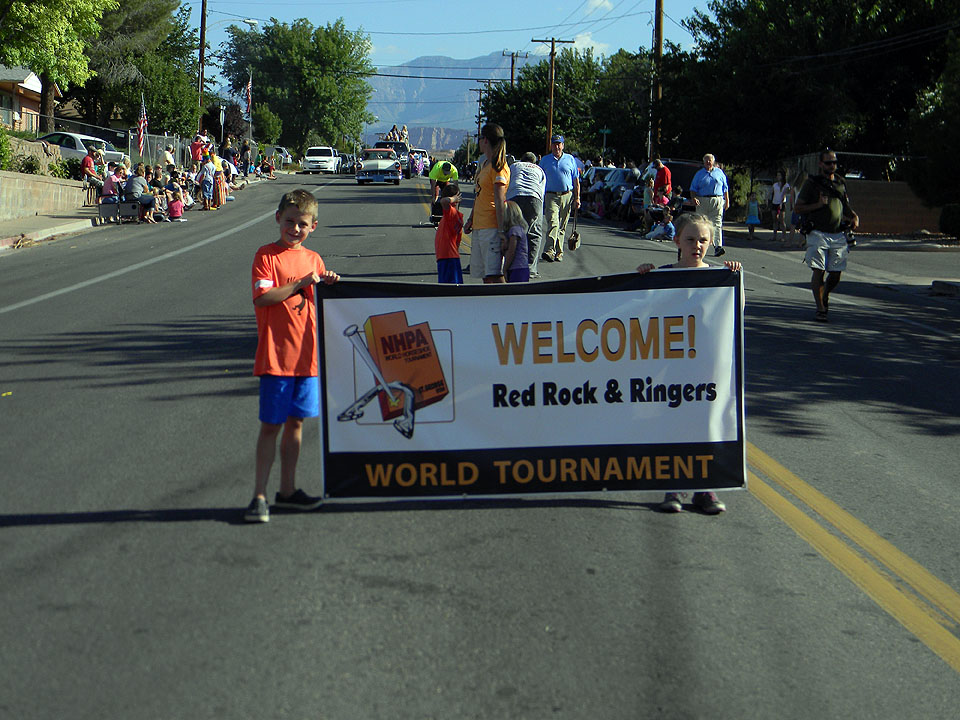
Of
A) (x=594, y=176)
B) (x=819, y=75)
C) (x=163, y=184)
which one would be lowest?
(x=163, y=184)

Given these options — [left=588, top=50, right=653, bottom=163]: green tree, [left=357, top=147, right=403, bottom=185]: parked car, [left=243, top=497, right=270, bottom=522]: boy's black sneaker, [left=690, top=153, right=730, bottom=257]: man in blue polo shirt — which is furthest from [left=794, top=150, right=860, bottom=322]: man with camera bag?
[left=357, top=147, right=403, bottom=185]: parked car

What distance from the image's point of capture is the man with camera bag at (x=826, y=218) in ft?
41.5

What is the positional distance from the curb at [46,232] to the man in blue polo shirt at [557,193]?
10.5 m

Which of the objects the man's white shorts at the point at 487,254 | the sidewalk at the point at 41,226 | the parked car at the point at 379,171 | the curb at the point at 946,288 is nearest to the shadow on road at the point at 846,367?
the man's white shorts at the point at 487,254

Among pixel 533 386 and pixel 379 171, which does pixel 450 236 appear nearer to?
pixel 533 386

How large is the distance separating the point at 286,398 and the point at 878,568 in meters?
2.82

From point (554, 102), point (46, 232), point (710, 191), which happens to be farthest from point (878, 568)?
point (554, 102)

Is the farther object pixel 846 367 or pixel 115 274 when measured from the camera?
pixel 115 274

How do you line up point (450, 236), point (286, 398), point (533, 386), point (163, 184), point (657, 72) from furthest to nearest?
point (657, 72) → point (163, 184) → point (450, 236) → point (533, 386) → point (286, 398)

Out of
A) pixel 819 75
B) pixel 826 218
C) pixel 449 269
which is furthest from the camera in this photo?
pixel 819 75

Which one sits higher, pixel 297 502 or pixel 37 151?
pixel 37 151

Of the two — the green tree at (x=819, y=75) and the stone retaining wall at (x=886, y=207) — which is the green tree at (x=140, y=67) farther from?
the stone retaining wall at (x=886, y=207)

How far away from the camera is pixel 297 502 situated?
5605 mm

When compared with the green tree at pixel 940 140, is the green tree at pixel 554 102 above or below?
above
